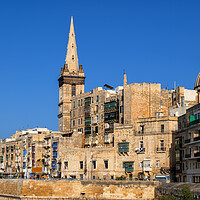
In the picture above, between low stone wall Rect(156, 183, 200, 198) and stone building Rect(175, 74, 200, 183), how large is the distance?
5.27 metres

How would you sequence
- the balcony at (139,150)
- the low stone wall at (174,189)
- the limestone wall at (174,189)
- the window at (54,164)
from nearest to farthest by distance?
the limestone wall at (174,189)
the low stone wall at (174,189)
the balcony at (139,150)
the window at (54,164)

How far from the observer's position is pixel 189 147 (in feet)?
195

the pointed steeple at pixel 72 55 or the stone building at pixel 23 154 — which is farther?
the pointed steeple at pixel 72 55

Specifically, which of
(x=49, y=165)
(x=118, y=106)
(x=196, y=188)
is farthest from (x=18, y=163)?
(x=196, y=188)

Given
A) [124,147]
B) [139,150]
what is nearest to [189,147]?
[139,150]

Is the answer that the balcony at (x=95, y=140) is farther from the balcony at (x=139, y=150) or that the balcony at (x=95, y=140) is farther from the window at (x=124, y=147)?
the balcony at (x=139, y=150)

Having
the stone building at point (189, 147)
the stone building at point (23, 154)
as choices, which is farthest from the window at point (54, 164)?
the stone building at point (189, 147)

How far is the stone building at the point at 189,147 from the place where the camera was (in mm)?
57312

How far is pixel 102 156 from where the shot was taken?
71375 millimetres

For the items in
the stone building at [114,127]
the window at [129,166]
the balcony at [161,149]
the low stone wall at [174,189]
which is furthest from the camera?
the window at [129,166]

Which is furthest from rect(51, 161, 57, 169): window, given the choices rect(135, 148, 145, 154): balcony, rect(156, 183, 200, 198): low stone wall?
rect(156, 183, 200, 198): low stone wall

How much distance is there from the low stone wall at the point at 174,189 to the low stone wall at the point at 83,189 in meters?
2.13

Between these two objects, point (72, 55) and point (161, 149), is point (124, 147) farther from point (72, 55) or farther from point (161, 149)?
point (72, 55)

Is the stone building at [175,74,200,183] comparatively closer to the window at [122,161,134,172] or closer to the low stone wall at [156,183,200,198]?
the low stone wall at [156,183,200,198]
